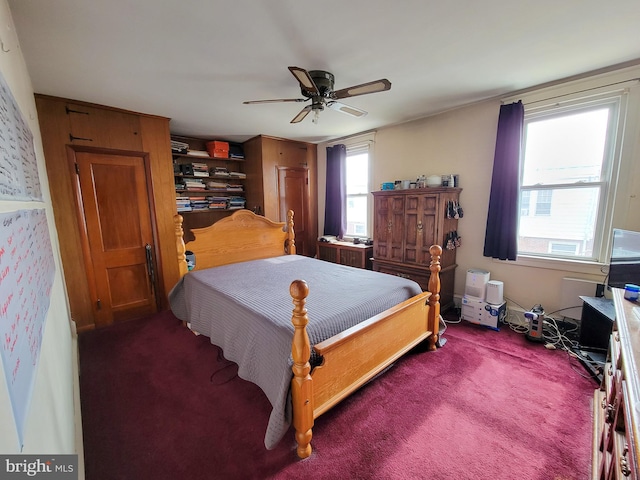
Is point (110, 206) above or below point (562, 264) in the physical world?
above

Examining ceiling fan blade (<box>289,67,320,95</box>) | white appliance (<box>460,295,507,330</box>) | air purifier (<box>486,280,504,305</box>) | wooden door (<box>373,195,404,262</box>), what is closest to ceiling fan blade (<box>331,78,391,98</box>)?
ceiling fan blade (<box>289,67,320,95</box>)

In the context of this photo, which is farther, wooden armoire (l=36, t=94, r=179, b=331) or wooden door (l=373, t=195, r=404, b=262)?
wooden door (l=373, t=195, r=404, b=262)

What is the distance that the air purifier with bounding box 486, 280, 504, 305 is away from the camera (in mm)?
2814

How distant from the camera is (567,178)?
259cm

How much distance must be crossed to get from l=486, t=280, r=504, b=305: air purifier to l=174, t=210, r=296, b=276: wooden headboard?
97.0 inches

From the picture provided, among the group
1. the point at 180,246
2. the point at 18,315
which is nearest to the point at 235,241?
the point at 180,246

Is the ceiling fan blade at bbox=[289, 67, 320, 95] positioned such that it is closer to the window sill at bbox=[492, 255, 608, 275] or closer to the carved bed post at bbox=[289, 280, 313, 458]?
the carved bed post at bbox=[289, 280, 313, 458]

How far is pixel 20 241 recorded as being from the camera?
81cm

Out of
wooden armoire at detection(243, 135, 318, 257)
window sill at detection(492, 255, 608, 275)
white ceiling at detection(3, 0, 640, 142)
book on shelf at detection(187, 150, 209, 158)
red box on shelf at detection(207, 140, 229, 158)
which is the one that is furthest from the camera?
wooden armoire at detection(243, 135, 318, 257)

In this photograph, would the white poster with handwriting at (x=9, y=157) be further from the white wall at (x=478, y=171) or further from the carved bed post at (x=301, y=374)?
the white wall at (x=478, y=171)

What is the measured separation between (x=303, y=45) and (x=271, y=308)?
1823 millimetres

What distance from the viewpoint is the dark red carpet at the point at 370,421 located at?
140cm

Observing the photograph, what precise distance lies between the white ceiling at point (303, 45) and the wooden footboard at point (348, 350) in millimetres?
1539

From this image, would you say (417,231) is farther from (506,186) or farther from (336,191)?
(336,191)
